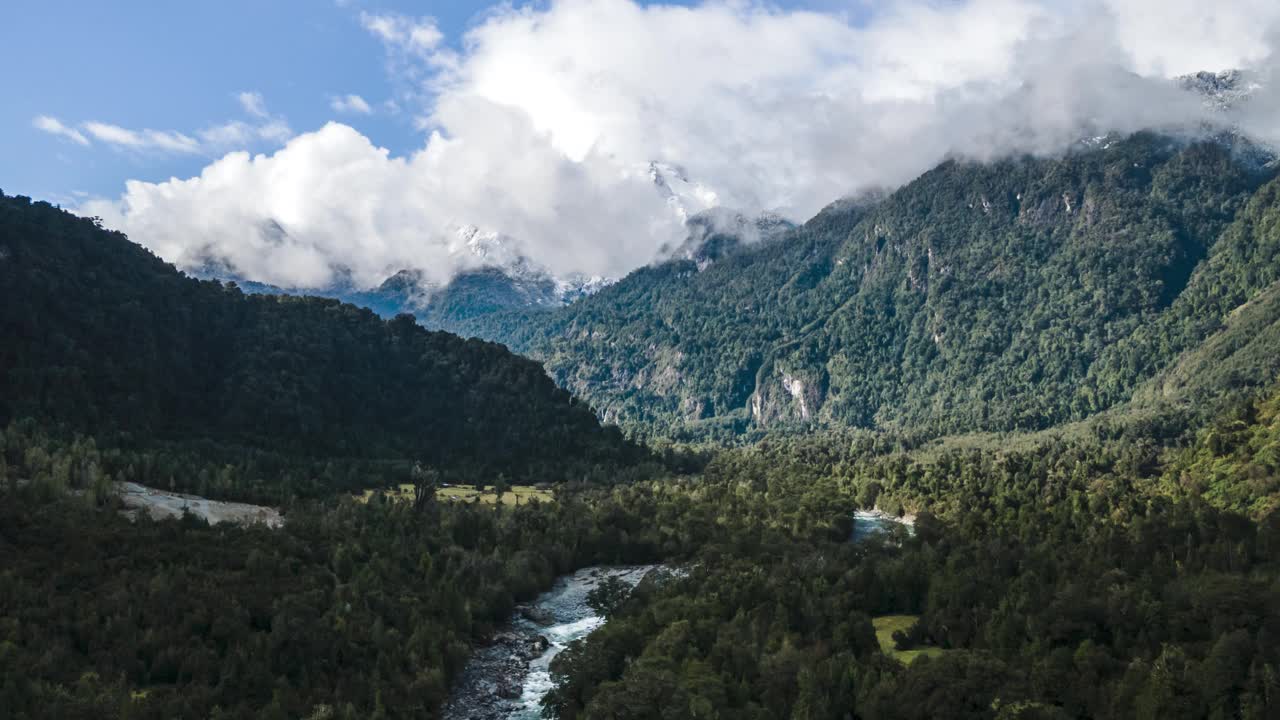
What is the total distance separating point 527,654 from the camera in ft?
457

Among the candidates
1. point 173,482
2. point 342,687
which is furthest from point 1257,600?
point 173,482

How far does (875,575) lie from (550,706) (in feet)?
185

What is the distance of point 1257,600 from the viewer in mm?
108312

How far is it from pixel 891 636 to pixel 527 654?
47657 millimetres

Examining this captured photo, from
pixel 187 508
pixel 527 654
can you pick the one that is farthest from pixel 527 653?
pixel 187 508

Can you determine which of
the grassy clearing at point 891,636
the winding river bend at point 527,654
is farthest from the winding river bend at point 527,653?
the grassy clearing at point 891,636

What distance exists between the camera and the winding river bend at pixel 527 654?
119312 mm

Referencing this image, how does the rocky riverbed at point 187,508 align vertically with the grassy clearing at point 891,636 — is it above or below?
above

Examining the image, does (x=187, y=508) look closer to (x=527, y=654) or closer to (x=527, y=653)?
(x=527, y=653)

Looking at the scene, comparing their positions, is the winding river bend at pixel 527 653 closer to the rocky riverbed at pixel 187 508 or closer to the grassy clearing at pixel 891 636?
the grassy clearing at pixel 891 636

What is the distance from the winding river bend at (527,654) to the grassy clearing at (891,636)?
39.8 m

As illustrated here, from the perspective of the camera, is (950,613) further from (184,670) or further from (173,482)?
(173,482)

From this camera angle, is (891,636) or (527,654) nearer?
(891,636)

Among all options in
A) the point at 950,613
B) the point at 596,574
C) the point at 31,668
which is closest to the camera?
the point at 31,668
